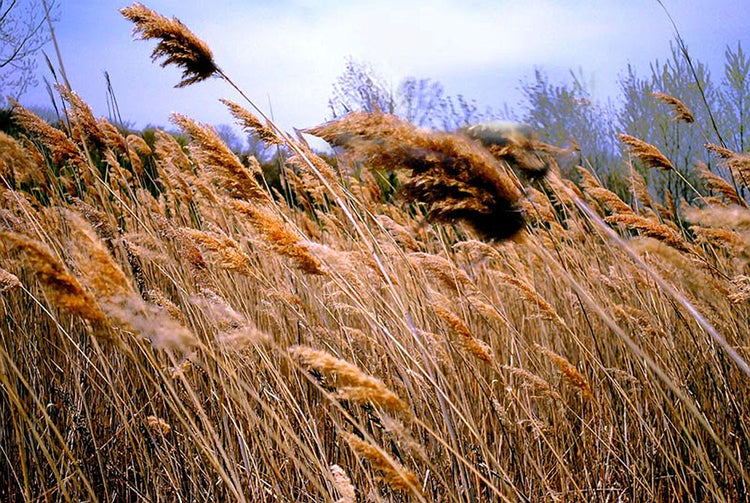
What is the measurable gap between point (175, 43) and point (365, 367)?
1247mm

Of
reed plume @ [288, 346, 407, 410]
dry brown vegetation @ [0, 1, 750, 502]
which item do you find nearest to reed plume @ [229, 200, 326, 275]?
dry brown vegetation @ [0, 1, 750, 502]

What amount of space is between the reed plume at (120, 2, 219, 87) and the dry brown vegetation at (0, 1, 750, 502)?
24mm

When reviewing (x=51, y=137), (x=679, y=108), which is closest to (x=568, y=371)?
(x=679, y=108)

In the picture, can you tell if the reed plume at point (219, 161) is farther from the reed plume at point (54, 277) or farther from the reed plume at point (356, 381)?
the reed plume at point (356, 381)

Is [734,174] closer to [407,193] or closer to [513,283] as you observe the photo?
[513,283]

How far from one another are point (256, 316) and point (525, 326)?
1535 millimetres

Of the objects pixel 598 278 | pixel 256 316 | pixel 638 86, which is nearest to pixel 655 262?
pixel 598 278

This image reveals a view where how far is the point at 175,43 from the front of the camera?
168 cm

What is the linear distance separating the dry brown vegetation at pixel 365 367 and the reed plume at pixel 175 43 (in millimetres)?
24

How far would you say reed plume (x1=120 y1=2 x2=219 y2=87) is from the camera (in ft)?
5.37

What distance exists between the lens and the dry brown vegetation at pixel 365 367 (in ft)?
4.14

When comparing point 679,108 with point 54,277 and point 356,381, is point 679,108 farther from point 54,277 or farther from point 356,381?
point 54,277

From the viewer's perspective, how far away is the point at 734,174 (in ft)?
9.82

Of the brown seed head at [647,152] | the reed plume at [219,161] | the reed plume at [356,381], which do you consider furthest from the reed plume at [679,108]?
the reed plume at [356,381]
